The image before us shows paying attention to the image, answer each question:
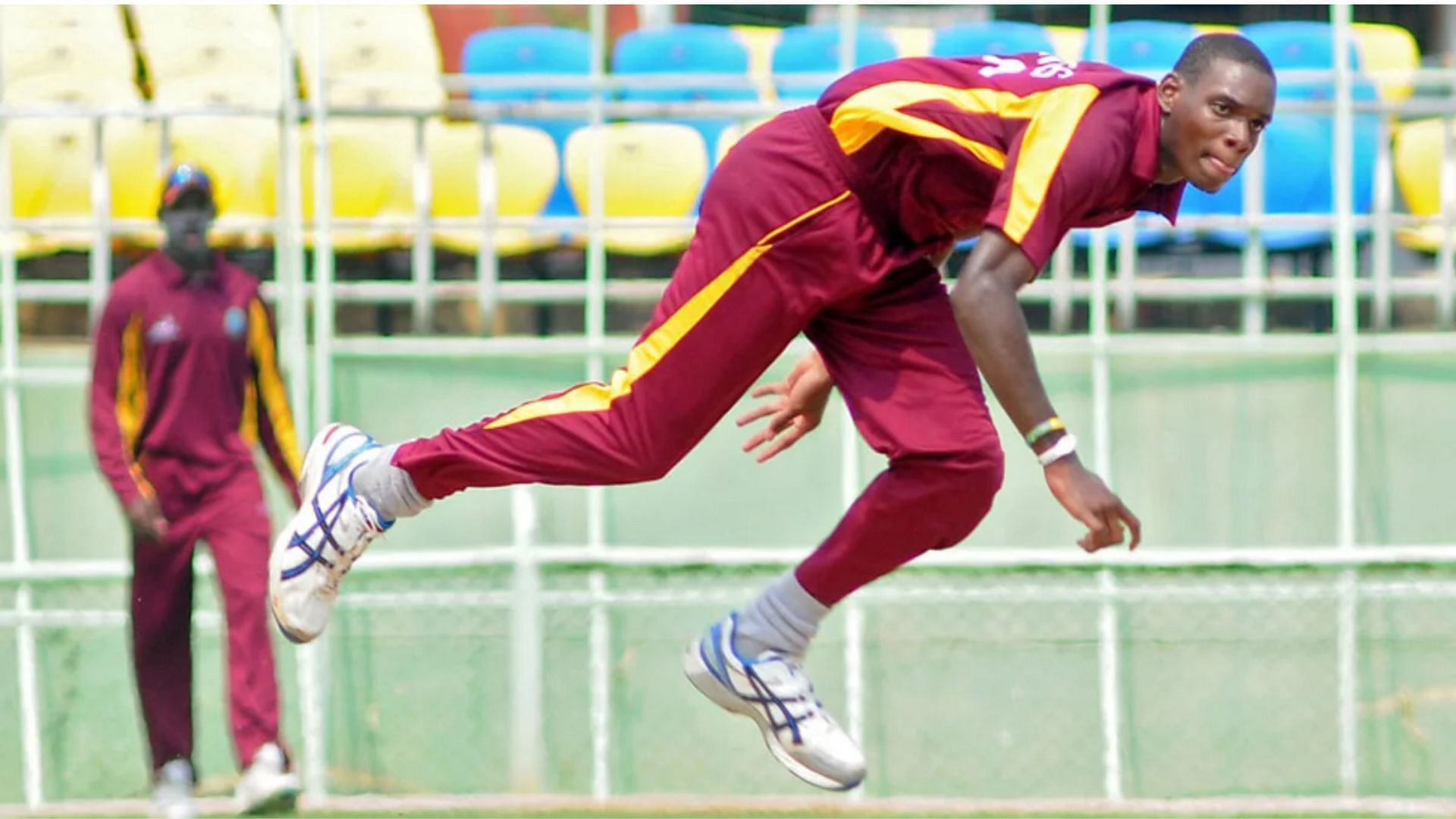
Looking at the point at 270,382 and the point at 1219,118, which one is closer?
the point at 1219,118

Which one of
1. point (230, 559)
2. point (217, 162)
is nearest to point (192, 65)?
point (217, 162)

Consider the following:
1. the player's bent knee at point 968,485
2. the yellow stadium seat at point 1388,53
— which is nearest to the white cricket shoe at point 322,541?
the player's bent knee at point 968,485

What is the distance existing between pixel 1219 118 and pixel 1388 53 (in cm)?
572

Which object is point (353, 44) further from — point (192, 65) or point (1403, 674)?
point (1403, 674)

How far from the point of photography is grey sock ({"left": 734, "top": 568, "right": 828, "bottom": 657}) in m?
4.46

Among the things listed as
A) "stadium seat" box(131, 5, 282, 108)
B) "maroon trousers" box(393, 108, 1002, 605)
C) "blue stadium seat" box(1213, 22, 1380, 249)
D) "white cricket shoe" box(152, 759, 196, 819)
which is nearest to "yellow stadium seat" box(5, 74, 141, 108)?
"stadium seat" box(131, 5, 282, 108)

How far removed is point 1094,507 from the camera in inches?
149

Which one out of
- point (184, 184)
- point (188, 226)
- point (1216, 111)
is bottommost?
point (1216, 111)

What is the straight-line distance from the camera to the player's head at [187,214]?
25.1 ft

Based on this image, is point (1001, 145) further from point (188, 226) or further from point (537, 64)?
point (537, 64)

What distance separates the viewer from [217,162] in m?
8.72

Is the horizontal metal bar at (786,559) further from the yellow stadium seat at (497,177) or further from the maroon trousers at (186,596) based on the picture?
the yellow stadium seat at (497,177)

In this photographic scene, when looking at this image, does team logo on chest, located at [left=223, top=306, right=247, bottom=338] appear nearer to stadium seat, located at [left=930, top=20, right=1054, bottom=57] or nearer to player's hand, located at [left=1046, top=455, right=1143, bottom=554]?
stadium seat, located at [left=930, top=20, right=1054, bottom=57]

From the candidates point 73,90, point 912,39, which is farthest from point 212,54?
point 912,39
